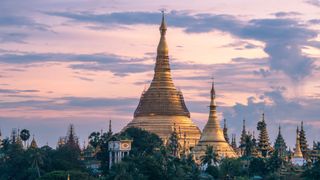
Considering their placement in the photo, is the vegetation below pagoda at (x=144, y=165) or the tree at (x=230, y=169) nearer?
the vegetation below pagoda at (x=144, y=165)

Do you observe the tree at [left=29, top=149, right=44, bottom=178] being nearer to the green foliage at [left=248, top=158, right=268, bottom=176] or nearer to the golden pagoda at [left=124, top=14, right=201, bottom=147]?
the green foliage at [left=248, top=158, right=268, bottom=176]

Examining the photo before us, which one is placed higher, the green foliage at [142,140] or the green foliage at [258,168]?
the green foliage at [142,140]

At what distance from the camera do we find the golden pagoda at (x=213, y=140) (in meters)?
154

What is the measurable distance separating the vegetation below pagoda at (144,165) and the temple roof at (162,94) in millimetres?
12300

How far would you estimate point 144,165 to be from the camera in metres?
124

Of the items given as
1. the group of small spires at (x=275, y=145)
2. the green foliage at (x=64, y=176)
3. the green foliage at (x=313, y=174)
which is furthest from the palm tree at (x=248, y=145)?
the green foliage at (x=64, y=176)

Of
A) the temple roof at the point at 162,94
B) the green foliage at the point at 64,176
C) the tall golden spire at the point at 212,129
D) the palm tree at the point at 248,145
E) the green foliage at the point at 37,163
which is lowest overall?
the green foliage at the point at 64,176

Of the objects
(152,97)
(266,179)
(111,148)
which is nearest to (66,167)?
(111,148)

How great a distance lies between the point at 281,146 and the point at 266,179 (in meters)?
36.0

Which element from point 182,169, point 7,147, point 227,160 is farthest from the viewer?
point 7,147

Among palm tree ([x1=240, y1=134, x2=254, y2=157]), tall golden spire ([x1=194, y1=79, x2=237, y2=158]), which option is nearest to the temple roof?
tall golden spire ([x1=194, y1=79, x2=237, y2=158])

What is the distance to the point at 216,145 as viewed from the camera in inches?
6102

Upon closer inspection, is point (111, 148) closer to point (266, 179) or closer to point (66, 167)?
point (66, 167)

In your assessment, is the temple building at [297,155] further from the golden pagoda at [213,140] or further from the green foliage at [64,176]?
the green foliage at [64,176]
